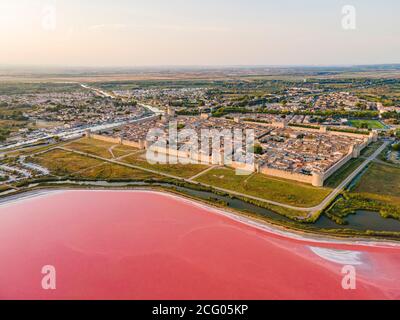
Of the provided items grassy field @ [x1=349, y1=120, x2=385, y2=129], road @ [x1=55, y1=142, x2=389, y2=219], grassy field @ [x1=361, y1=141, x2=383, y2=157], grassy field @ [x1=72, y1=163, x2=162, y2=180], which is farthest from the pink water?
grassy field @ [x1=349, y1=120, x2=385, y2=129]

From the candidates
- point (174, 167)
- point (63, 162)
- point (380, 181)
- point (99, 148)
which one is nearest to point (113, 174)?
point (174, 167)

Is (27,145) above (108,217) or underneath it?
above

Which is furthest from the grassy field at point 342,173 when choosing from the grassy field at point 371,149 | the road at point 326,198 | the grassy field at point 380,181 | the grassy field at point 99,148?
the grassy field at point 99,148

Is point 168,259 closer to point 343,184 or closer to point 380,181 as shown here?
point 343,184
